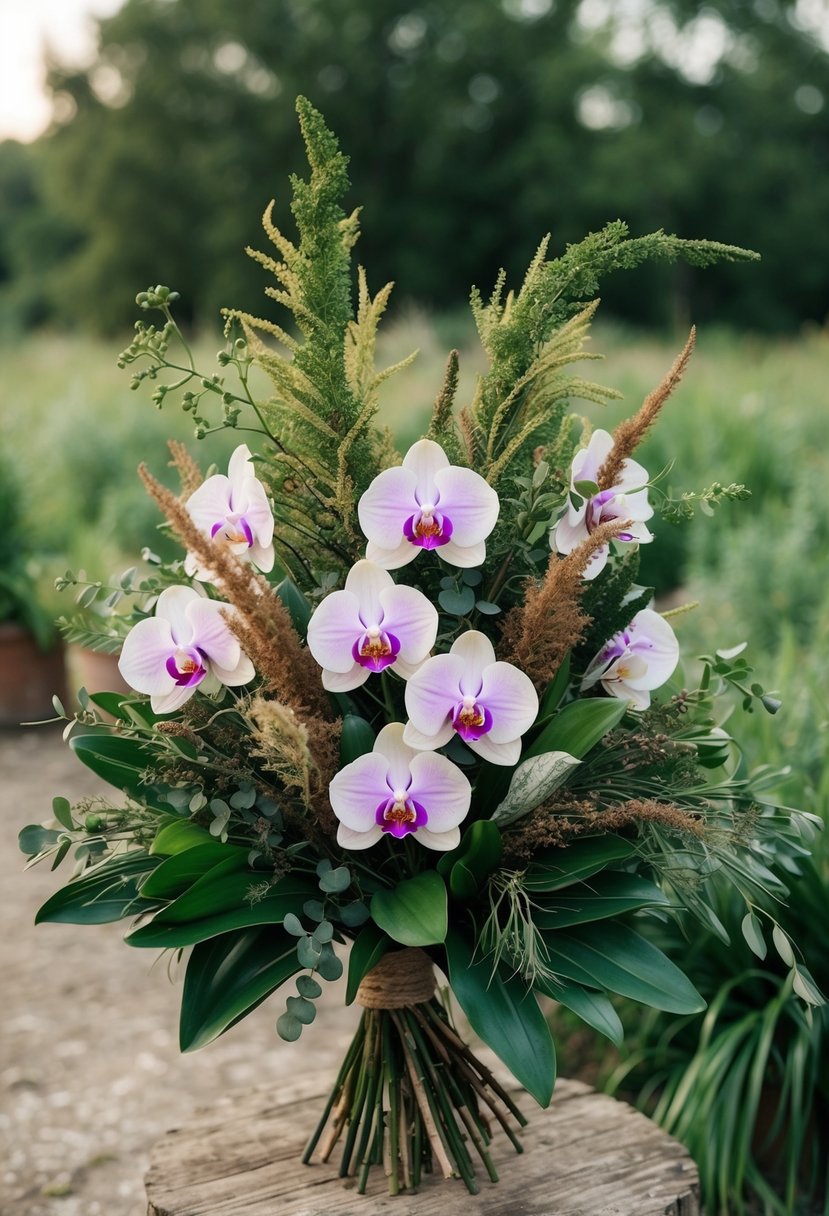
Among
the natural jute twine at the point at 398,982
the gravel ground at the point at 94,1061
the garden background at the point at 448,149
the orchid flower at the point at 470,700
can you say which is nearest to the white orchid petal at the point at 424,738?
the orchid flower at the point at 470,700

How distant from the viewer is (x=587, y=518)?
130cm

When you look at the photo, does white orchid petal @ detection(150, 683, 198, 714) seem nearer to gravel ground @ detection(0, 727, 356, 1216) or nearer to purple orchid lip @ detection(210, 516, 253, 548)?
purple orchid lip @ detection(210, 516, 253, 548)

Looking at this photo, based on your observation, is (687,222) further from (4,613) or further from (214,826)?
(214,826)

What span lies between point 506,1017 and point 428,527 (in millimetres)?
523

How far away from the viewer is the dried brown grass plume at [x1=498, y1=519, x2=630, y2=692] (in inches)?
46.9

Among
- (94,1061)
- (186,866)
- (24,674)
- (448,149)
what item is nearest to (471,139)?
(448,149)

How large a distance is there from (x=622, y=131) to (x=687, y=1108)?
2604cm

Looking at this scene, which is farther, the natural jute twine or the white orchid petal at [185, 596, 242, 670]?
the natural jute twine

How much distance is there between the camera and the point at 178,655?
1249mm

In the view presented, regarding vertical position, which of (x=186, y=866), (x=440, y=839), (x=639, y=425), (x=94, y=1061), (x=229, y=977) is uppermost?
(x=639, y=425)

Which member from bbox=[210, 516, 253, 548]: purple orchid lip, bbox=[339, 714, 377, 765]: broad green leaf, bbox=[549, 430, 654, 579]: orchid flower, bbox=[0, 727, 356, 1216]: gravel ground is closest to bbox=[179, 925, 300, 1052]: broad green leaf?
bbox=[339, 714, 377, 765]: broad green leaf

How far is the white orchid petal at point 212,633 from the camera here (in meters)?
1.25

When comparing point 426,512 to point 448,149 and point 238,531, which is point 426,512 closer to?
point 238,531

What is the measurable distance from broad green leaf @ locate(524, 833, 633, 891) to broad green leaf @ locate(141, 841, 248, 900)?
316mm
